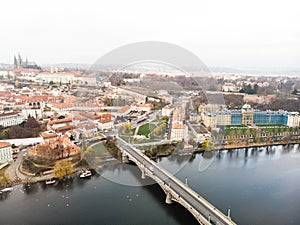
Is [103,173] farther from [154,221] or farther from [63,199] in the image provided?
[154,221]

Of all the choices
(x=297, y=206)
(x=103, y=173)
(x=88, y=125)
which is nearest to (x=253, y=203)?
(x=297, y=206)

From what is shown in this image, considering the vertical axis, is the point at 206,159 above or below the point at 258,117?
below

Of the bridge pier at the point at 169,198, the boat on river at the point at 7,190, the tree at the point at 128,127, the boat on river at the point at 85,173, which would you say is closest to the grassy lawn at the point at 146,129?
the tree at the point at 128,127

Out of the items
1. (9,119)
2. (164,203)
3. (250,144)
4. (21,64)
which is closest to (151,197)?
(164,203)

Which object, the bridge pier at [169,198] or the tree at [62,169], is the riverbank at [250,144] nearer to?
the bridge pier at [169,198]

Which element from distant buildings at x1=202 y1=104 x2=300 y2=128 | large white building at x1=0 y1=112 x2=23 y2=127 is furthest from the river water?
large white building at x1=0 y1=112 x2=23 y2=127

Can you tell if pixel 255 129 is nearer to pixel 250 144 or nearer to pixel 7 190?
pixel 250 144
